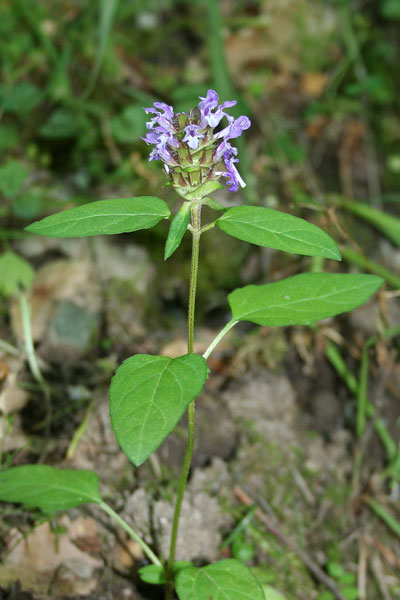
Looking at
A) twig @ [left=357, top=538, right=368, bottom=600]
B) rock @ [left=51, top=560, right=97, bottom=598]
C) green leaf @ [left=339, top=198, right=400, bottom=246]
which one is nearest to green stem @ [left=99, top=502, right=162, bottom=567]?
rock @ [left=51, top=560, right=97, bottom=598]

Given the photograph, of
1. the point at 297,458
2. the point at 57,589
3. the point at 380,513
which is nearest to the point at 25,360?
the point at 57,589

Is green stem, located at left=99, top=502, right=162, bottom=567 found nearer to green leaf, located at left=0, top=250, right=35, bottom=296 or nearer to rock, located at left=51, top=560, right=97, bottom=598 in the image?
rock, located at left=51, top=560, right=97, bottom=598

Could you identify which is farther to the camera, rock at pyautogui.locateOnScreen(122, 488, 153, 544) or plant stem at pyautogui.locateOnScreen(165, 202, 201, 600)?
rock at pyautogui.locateOnScreen(122, 488, 153, 544)

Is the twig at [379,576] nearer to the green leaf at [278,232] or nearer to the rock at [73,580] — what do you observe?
the rock at [73,580]

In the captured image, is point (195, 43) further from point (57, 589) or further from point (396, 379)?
point (57, 589)

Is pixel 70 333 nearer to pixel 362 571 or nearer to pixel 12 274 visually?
pixel 12 274

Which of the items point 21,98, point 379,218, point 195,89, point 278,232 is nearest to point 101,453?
point 278,232

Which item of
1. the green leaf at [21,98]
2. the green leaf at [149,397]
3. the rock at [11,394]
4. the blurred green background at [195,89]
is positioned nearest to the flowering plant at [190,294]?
the green leaf at [149,397]
